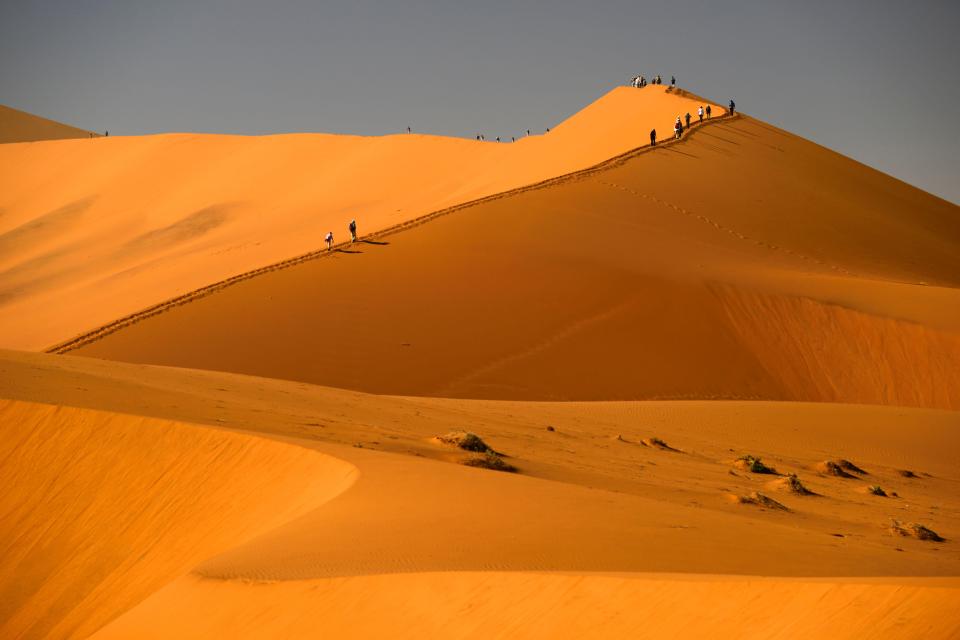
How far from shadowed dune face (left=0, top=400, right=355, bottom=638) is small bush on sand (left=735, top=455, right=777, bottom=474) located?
7120 mm

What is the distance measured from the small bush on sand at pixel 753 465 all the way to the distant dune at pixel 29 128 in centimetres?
11705

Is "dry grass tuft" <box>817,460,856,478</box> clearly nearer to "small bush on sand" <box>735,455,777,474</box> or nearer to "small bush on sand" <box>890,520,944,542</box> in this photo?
"small bush on sand" <box>735,455,777,474</box>

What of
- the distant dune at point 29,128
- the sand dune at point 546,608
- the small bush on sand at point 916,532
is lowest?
the small bush on sand at point 916,532

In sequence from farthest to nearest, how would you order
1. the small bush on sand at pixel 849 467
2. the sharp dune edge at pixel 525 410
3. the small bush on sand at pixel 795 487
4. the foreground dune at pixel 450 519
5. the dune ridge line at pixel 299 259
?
the dune ridge line at pixel 299 259, the small bush on sand at pixel 849 467, the small bush on sand at pixel 795 487, the sharp dune edge at pixel 525 410, the foreground dune at pixel 450 519

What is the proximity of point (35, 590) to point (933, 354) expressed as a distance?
2166 centimetres

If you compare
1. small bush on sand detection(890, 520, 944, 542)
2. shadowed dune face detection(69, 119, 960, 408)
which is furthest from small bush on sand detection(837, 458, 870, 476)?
shadowed dune face detection(69, 119, 960, 408)

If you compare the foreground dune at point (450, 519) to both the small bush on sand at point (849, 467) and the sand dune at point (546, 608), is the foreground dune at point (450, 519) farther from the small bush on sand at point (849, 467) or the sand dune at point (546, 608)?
the small bush on sand at point (849, 467)

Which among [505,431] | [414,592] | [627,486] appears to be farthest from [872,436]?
[414,592]

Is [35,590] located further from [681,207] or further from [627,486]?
[681,207]

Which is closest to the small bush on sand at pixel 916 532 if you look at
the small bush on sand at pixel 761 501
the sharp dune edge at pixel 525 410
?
the sharp dune edge at pixel 525 410

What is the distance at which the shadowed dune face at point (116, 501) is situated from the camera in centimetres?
1086

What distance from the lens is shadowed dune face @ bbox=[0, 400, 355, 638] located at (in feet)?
35.6

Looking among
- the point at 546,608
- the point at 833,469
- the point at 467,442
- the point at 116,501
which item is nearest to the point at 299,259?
the point at 833,469

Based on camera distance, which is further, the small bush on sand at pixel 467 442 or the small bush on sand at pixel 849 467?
the small bush on sand at pixel 849 467
